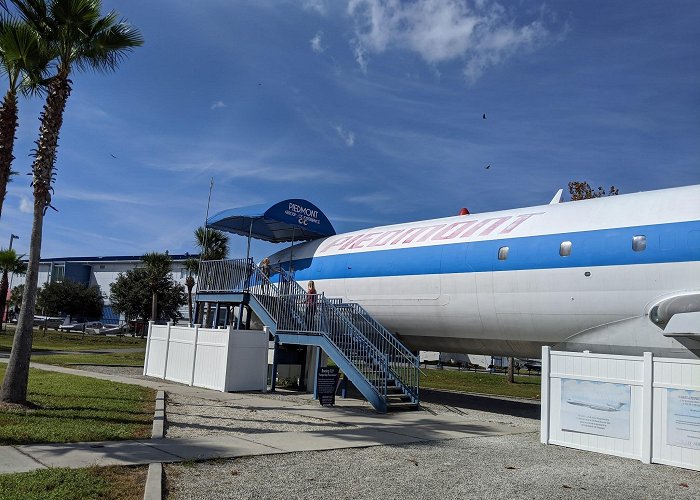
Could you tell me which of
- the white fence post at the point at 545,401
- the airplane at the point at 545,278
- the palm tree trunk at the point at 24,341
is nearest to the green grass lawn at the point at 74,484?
the palm tree trunk at the point at 24,341

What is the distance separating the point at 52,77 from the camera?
13609mm

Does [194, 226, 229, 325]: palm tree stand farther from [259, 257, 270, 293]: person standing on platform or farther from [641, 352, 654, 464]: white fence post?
[641, 352, 654, 464]: white fence post

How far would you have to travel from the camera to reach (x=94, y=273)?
105 meters

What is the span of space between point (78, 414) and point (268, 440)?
4.18 meters

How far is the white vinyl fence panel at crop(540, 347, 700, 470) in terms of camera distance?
1002 centimetres

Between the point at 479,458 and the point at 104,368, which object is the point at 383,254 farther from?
the point at 104,368

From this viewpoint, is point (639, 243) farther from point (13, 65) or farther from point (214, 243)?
point (214, 243)

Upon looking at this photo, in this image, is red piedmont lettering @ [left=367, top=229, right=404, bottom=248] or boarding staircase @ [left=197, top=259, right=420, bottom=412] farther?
red piedmont lettering @ [left=367, top=229, right=404, bottom=248]

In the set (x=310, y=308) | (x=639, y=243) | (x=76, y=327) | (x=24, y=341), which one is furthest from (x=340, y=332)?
(x=76, y=327)

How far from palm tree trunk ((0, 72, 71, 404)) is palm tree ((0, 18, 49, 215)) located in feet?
2.61

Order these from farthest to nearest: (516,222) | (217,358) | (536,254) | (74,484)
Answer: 1. (217,358)
2. (516,222)
3. (536,254)
4. (74,484)

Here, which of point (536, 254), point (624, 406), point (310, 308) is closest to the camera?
point (624, 406)

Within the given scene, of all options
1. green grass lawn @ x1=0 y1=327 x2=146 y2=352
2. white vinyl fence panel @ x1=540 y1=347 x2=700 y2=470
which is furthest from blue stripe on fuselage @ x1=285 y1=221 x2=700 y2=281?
green grass lawn @ x1=0 y1=327 x2=146 y2=352

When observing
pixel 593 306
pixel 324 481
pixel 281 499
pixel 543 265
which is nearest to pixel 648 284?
pixel 593 306
